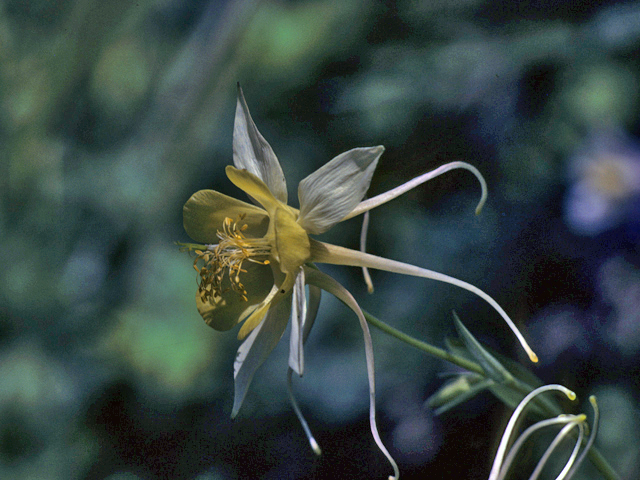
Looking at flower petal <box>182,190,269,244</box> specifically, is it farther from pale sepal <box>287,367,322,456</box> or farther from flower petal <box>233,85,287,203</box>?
pale sepal <box>287,367,322,456</box>

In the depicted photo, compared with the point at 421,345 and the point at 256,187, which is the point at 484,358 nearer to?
the point at 421,345

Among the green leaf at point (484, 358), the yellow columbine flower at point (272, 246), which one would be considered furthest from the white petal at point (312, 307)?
the green leaf at point (484, 358)

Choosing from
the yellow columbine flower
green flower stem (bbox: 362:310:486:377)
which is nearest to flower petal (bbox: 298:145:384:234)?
the yellow columbine flower

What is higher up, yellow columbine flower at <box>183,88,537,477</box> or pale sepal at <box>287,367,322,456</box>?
yellow columbine flower at <box>183,88,537,477</box>

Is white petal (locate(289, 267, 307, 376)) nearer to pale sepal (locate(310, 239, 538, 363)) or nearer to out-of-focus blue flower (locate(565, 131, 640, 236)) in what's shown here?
pale sepal (locate(310, 239, 538, 363))

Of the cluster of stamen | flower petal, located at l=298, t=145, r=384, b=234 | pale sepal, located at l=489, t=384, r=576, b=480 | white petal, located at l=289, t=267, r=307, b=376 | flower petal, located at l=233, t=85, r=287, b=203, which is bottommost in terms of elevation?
pale sepal, located at l=489, t=384, r=576, b=480

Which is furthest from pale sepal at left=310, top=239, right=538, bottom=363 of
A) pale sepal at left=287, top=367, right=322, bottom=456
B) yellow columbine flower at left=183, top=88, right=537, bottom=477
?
pale sepal at left=287, top=367, right=322, bottom=456

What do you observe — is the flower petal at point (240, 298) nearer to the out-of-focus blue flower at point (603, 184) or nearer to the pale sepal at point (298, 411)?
the pale sepal at point (298, 411)

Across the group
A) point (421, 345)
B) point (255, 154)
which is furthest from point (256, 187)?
point (421, 345)

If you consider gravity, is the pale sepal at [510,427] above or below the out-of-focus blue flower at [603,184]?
below
